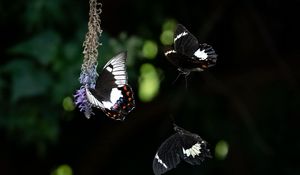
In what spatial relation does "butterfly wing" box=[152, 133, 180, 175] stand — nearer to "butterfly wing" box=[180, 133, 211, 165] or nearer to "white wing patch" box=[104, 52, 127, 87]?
"butterfly wing" box=[180, 133, 211, 165]

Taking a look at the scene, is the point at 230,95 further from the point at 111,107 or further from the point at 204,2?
the point at 111,107

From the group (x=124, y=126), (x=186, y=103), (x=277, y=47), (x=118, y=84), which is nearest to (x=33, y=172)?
(x=124, y=126)

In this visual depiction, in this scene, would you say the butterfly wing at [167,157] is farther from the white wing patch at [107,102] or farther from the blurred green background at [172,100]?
the blurred green background at [172,100]

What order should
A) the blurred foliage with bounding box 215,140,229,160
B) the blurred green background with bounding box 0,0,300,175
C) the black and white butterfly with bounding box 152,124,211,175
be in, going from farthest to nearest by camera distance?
the blurred foliage with bounding box 215,140,229,160 < the blurred green background with bounding box 0,0,300,175 < the black and white butterfly with bounding box 152,124,211,175

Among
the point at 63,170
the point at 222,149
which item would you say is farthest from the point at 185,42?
the point at 63,170

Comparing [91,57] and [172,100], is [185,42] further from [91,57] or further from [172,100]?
[172,100]

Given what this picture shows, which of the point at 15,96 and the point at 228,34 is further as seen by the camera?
the point at 228,34

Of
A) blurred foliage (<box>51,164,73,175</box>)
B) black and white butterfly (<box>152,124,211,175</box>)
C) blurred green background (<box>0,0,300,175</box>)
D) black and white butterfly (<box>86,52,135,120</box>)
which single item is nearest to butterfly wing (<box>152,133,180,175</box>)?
black and white butterfly (<box>152,124,211,175</box>)
